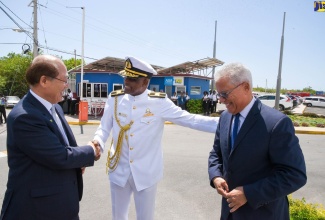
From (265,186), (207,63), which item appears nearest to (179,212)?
(265,186)

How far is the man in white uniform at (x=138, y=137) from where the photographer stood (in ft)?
8.41

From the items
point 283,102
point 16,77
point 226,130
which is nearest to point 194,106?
point 283,102

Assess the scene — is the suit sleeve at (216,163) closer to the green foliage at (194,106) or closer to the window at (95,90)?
the window at (95,90)

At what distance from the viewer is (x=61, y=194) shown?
193cm

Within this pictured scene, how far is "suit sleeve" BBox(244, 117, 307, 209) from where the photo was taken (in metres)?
1.68

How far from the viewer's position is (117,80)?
17516mm

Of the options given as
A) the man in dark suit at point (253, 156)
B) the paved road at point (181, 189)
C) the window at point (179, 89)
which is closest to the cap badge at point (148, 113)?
the man in dark suit at point (253, 156)

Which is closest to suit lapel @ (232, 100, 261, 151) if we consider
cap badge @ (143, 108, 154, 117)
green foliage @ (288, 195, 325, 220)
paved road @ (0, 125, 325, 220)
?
cap badge @ (143, 108, 154, 117)

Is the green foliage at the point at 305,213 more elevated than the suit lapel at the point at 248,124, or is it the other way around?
the suit lapel at the point at 248,124

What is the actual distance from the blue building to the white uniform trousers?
569 inches

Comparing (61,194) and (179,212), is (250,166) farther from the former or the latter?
(179,212)

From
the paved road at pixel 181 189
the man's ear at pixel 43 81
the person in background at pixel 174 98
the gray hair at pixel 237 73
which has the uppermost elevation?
the gray hair at pixel 237 73

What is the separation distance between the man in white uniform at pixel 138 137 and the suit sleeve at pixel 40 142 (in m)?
0.67

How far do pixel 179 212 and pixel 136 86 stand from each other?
2135 millimetres
